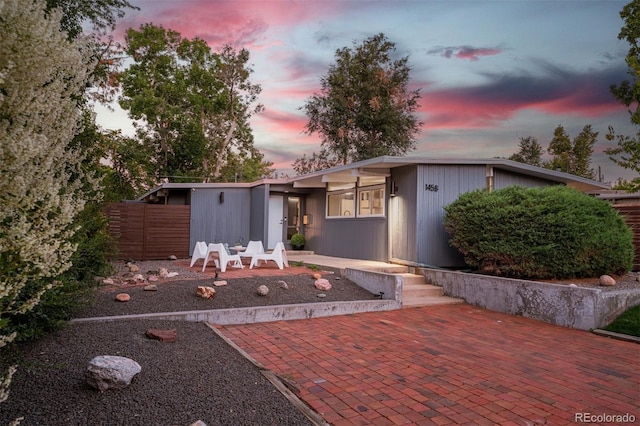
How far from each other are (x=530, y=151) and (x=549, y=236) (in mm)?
19758

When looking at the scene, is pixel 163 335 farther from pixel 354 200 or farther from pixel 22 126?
pixel 354 200

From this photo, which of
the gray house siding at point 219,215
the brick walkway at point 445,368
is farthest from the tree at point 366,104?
the brick walkway at point 445,368

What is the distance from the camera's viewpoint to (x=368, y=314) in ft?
22.6

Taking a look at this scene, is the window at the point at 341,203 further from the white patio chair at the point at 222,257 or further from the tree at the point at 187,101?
the tree at the point at 187,101

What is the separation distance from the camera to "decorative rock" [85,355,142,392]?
2939 mm

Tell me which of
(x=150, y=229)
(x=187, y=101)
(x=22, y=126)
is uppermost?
(x=187, y=101)

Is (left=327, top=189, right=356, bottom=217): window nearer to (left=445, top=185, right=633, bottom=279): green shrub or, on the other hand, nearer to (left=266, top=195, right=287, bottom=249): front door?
(left=266, top=195, right=287, bottom=249): front door

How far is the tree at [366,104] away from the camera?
22.1 meters

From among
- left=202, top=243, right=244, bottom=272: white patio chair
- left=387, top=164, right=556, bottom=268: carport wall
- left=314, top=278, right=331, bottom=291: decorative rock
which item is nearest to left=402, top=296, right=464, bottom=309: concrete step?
left=314, top=278, right=331, bottom=291: decorative rock

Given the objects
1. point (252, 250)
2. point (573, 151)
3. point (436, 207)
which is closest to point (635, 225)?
point (436, 207)

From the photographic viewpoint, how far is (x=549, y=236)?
24.0ft

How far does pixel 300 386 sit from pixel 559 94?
14.1 meters

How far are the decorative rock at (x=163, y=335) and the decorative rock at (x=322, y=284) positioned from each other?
3.42 meters

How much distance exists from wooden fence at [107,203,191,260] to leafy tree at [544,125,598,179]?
65.4 ft
